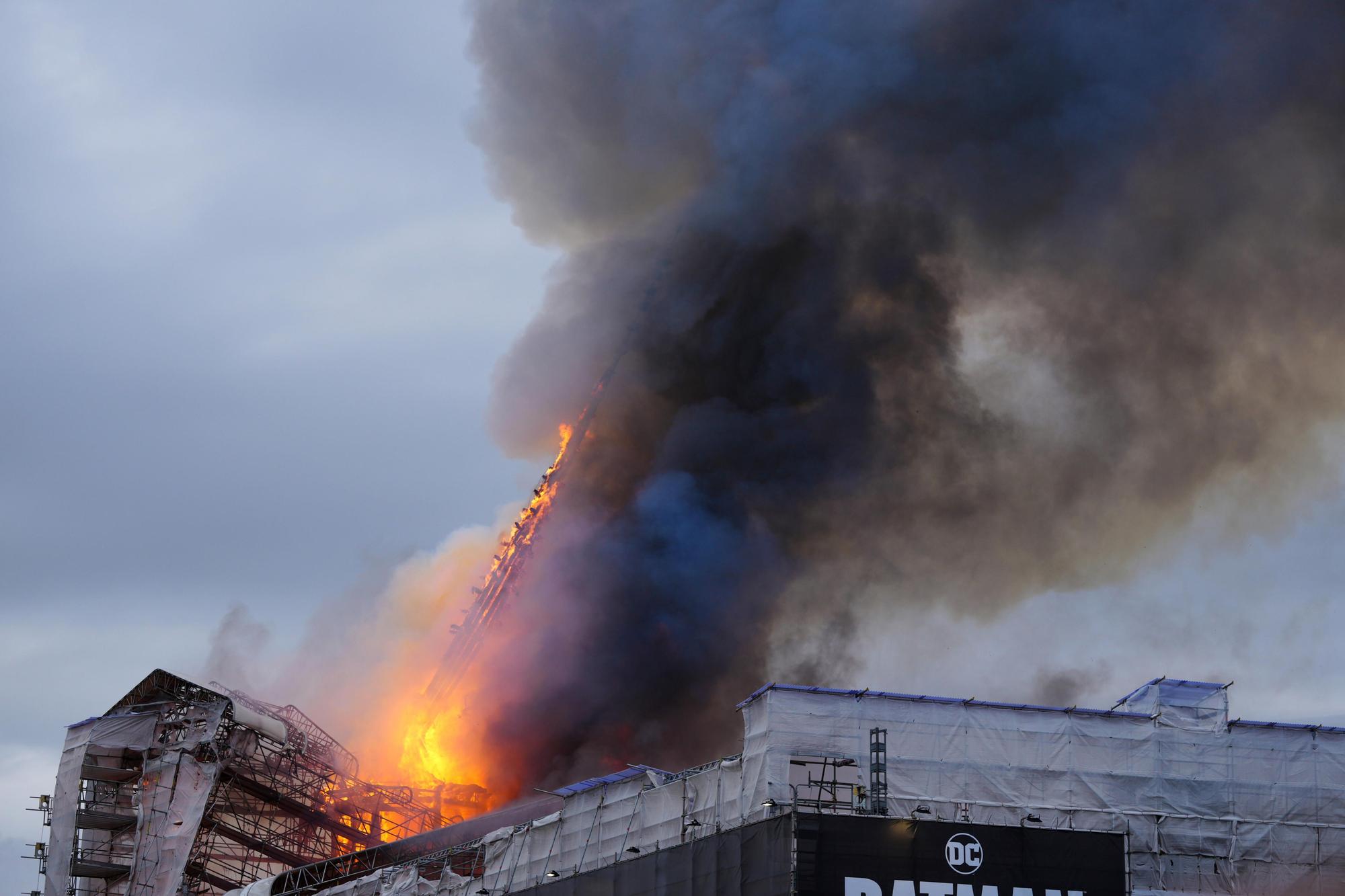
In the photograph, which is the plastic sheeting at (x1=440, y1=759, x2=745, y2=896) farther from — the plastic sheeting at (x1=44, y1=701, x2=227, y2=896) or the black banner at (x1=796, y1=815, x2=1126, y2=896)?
the plastic sheeting at (x1=44, y1=701, x2=227, y2=896)

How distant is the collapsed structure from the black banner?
57 mm

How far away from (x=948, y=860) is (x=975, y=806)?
13.1 ft

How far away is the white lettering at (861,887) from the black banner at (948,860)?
23 mm

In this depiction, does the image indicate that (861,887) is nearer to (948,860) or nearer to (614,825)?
(948,860)

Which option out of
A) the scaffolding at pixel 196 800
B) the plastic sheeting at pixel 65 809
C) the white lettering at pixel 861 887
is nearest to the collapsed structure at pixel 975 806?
the white lettering at pixel 861 887

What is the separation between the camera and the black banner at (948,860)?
5759 centimetres

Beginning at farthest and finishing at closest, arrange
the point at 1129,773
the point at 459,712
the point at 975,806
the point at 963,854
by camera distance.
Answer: the point at 459,712 → the point at 1129,773 → the point at 975,806 → the point at 963,854

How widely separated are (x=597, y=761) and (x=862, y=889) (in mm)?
42021

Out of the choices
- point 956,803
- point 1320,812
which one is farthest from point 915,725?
point 1320,812

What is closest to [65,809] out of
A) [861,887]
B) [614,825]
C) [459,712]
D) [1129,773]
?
[459,712]

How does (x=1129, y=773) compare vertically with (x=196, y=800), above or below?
below

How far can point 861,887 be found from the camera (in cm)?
5753

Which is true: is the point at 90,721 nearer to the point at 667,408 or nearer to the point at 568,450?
the point at 568,450

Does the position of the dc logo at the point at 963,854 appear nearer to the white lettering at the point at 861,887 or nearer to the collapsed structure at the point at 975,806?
the collapsed structure at the point at 975,806
